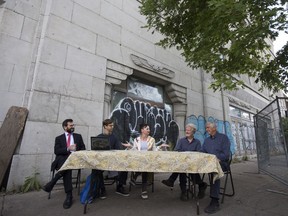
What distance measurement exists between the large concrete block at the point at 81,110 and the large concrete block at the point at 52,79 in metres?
0.29

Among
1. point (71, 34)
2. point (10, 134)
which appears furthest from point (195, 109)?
point (10, 134)

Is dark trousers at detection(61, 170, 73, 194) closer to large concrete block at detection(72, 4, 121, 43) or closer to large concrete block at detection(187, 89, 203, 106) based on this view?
large concrete block at detection(72, 4, 121, 43)

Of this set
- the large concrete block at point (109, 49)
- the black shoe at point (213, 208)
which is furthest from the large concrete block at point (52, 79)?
the black shoe at point (213, 208)

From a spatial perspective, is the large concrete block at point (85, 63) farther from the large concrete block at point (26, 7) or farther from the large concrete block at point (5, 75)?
the large concrete block at point (5, 75)

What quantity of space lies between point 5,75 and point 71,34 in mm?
2004

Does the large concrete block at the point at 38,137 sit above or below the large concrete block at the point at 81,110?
below

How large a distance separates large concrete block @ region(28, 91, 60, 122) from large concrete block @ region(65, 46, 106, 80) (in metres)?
0.99

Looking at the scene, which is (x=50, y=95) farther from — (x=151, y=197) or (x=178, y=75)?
(x=178, y=75)

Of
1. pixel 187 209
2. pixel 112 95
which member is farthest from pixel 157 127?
pixel 187 209

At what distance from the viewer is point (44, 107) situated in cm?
500

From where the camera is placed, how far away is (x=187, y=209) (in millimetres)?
3338

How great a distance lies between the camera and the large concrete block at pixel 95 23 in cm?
607

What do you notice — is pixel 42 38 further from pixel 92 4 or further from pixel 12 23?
pixel 92 4

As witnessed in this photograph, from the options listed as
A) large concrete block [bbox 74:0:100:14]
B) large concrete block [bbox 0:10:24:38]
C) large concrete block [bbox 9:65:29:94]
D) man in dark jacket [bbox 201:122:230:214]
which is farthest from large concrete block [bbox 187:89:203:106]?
large concrete block [bbox 0:10:24:38]
